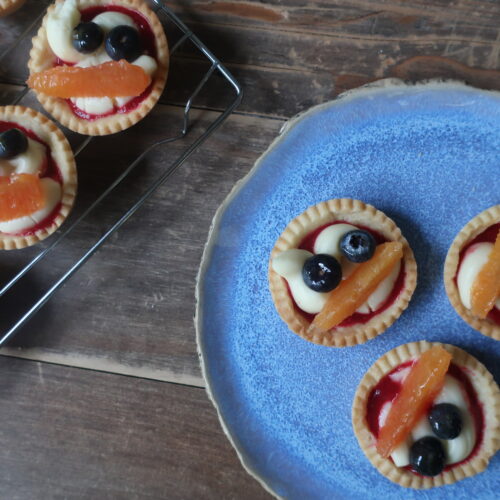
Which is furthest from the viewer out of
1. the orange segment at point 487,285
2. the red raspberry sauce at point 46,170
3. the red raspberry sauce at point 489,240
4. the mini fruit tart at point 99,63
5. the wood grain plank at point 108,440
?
the wood grain plank at point 108,440

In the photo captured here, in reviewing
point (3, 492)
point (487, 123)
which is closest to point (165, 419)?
point (3, 492)

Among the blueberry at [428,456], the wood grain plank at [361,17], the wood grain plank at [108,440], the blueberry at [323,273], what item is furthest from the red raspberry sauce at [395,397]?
the wood grain plank at [361,17]

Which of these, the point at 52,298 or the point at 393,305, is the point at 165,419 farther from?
the point at 393,305

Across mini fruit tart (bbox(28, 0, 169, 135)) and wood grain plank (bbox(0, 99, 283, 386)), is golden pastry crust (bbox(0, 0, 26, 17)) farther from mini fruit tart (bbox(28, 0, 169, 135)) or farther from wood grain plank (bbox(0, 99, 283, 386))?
wood grain plank (bbox(0, 99, 283, 386))

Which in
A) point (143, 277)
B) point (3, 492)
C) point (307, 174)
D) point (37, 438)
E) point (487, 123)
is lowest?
point (3, 492)

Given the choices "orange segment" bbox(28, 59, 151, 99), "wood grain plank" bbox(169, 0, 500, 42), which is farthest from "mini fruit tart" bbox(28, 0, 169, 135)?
"wood grain plank" bbox(169, 0, 500, 42)

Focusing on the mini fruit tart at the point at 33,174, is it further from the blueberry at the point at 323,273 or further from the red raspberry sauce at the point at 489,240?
the red raspberry sauce at the point at 489,240

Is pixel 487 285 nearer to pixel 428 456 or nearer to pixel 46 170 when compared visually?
pixel 428 456
